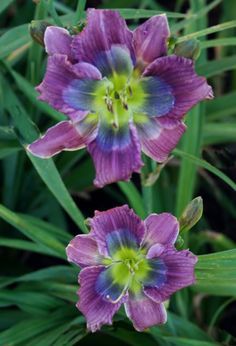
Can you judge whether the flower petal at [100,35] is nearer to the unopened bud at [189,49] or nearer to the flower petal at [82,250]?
the unopened bud at [189,49]

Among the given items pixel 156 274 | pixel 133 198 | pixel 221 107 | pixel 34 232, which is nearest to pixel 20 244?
pixel 34 232

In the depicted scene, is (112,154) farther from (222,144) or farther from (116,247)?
(222,144)

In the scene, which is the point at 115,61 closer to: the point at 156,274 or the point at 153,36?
the point at 153,36

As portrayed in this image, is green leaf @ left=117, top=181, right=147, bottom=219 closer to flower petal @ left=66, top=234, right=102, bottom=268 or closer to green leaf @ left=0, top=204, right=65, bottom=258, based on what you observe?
green leaf @ left=0, top=204, right=65, bottom=258

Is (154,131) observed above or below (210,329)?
above

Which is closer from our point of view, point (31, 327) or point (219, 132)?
point (31, 327)

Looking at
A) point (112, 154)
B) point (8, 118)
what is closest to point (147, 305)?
point (112, 154)

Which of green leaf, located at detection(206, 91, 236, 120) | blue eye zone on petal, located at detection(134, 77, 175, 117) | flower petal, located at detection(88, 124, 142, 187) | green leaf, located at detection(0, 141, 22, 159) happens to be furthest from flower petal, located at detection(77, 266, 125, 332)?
green leaf, located at detection(206, 91, 236, 120)
